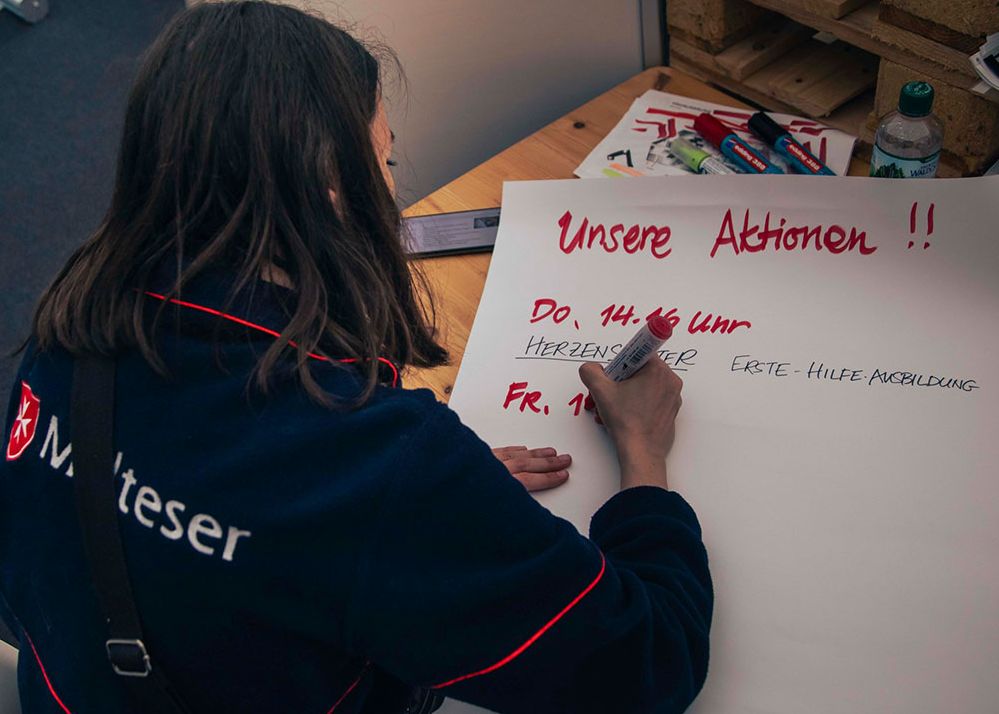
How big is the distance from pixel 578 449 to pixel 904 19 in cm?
46

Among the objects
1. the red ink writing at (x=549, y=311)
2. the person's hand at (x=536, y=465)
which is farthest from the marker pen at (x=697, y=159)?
the person's hand at (x=536, y=465)

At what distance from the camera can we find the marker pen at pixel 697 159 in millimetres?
924

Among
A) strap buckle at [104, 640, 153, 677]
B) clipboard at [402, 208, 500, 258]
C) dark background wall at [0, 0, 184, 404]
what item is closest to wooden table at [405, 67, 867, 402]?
clipboard at [402, 208, 500, 258]

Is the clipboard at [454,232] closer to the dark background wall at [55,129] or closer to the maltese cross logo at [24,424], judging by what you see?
the maltese cross logo at [24,424]

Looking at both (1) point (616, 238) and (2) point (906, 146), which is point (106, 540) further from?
(2) point (906, 146)

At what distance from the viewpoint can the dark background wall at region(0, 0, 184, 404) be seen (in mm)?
2006

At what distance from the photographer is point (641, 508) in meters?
0.66

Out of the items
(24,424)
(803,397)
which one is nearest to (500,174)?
(803,397)

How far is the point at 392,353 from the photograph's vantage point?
67cm

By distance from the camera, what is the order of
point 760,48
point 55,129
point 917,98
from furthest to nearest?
point 55,129
point 760,48
point 917,98

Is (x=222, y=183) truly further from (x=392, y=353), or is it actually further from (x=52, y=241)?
(x=52, y=241)

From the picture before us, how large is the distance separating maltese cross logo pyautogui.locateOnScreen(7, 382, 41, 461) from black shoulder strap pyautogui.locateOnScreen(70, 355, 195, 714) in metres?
0.06

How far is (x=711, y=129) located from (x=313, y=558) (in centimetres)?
63

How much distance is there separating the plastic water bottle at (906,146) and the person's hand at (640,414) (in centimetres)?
27
